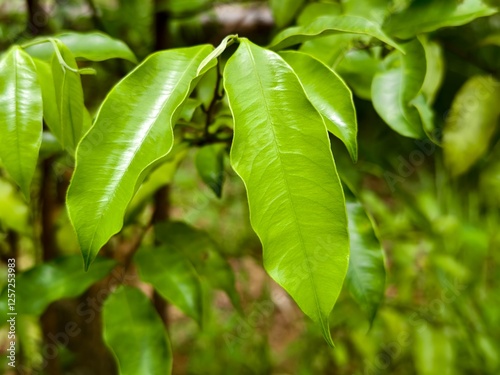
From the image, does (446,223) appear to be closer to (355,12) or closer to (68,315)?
(355,12)

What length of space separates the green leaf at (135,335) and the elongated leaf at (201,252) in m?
0.08

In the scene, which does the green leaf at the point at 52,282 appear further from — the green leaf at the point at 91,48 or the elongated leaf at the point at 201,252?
the green leaf at the point at 91,48

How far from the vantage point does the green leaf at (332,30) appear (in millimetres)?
419

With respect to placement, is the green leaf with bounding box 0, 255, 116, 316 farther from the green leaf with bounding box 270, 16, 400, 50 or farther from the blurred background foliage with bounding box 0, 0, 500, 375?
the green leaf with bounding box 270, 16, 400, 50

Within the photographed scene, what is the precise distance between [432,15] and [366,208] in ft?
2.09

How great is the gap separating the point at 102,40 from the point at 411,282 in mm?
923

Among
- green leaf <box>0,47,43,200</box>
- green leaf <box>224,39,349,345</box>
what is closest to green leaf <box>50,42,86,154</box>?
green leaf <box>0,47,43,200</box>

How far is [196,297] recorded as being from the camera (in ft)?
1.82

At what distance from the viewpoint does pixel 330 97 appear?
405 millimetres

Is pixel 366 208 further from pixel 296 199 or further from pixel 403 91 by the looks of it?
pixel 296 199

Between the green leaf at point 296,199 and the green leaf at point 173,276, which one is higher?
the green leaf at point 296,199

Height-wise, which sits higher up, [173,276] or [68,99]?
[68,99]

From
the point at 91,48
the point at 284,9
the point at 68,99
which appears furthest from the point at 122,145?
the point at 284,9

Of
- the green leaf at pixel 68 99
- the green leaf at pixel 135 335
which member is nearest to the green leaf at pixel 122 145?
the green leaf at pixel 68 99
